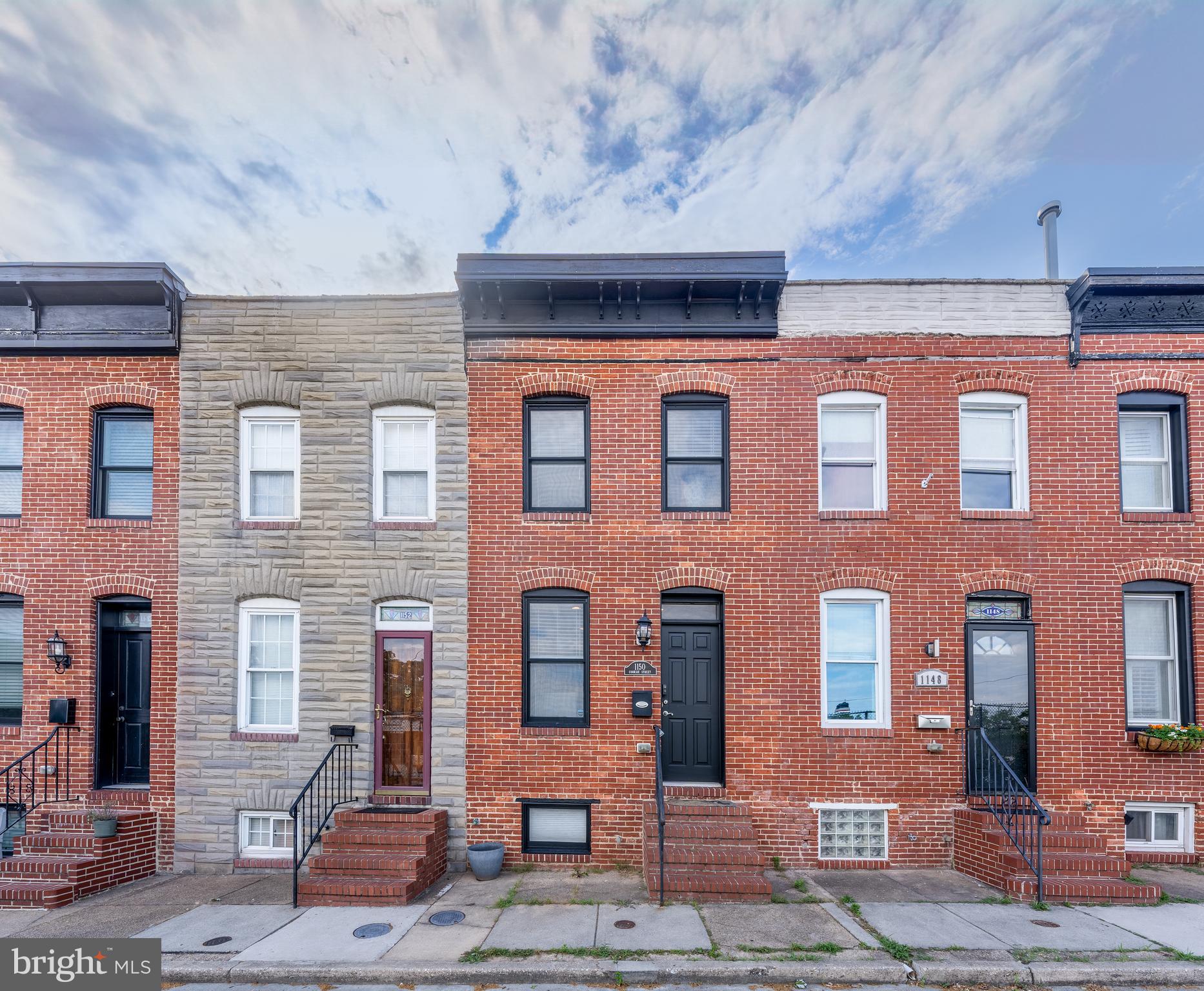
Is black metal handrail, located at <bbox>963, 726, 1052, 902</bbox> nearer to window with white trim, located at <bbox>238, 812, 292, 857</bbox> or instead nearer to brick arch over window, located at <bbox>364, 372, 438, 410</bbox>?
brick arch over window, located at <bbox>364, 372, 438, 410</bbox>

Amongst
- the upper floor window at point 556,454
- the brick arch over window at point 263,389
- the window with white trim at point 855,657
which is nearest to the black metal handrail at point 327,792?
the upper floor window at point 556,454

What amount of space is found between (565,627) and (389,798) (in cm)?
329

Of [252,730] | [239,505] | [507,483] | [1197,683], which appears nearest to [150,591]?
[239,505]

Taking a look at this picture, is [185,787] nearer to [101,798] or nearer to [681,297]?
[101,798]

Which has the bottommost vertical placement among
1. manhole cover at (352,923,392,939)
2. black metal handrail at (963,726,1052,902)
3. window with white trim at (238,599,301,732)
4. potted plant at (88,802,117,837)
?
manhole cover at (352,923,392,939)

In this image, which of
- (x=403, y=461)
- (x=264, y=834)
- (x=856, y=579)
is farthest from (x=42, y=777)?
(x=856, y=579)

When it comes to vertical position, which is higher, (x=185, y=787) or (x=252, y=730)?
(x=252, y=730)

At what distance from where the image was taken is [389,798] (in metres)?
9.12

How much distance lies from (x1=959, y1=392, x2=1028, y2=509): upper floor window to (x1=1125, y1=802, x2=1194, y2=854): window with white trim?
4.41 m

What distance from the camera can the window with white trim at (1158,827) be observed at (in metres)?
9.09

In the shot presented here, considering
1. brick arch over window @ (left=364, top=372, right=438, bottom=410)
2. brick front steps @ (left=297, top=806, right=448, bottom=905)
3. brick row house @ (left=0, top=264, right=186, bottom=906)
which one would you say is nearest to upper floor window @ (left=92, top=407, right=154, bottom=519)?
brick row house @ (left=0, top=264, right=186, bottom=906)

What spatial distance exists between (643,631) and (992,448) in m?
5.68

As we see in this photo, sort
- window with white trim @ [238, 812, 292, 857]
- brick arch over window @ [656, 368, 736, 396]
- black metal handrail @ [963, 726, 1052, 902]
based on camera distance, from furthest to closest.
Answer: brick arch over window @ [656, 368, 736, 396] < window with white trim @ [238, 812, 292, 857] < black metal handrail @ [963, 726, 1052, 902]

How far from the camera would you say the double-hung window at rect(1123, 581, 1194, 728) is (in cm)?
938
